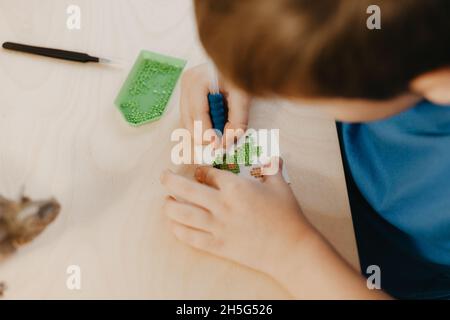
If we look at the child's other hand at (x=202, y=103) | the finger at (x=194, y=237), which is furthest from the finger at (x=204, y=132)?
the finger at (x=194, y=237)

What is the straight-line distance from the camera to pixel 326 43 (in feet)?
1.10

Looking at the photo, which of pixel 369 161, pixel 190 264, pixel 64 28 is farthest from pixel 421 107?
pixel 64 28

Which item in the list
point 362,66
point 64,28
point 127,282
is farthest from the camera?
point 64,28

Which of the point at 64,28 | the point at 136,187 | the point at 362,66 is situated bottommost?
the point at 136,187

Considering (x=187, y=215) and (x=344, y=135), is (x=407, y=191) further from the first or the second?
(x=187, y=215)

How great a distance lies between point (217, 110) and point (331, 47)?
296mm

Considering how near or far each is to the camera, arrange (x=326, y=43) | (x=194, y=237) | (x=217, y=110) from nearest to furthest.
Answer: (x=326, y=43)
(x=194, y=237)
(x=217, y=110)

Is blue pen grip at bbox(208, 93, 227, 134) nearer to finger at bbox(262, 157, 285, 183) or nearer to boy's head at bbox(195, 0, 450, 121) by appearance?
finger at bbox(262, 157, 285, 183)

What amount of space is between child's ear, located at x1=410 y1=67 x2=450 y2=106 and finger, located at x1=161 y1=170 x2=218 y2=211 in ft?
0.86

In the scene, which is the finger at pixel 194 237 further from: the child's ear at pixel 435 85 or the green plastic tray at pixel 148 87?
the child's ear at pixel 435 85

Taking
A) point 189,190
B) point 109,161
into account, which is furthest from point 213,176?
point 109,161
